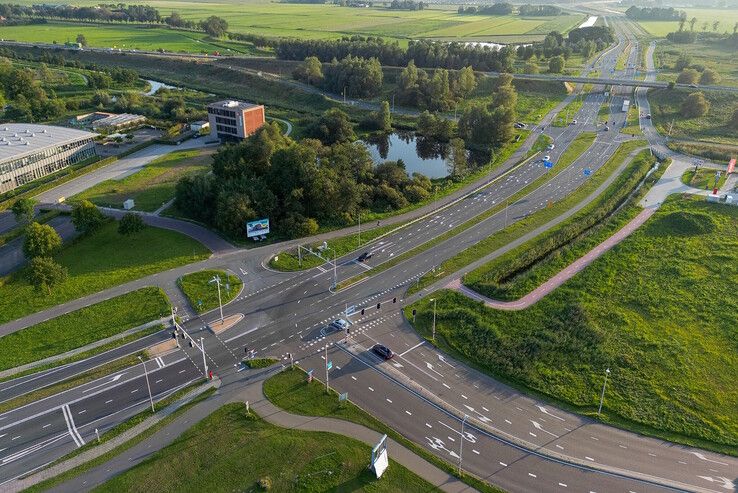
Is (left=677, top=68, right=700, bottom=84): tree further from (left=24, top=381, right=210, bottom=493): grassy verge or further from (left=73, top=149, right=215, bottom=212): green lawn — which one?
(left=24, top=381, right=210, bottom=493): grassy verge

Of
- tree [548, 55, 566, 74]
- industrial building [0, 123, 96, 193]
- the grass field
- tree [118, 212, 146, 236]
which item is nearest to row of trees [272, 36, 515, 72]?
tree [548, 55, 566, 74]

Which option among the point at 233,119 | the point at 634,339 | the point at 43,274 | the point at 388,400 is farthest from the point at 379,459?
the point at 233,119

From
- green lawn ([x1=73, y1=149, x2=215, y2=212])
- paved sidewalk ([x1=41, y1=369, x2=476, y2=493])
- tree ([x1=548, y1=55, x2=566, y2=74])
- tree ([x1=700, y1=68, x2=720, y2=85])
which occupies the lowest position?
paved sidewalk ([x1=41, y1=369, x2=476, y2=493])

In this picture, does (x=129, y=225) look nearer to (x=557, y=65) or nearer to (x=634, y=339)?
(x=634, y=339)

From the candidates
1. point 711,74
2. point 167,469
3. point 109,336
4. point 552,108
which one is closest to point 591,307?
point 167,469

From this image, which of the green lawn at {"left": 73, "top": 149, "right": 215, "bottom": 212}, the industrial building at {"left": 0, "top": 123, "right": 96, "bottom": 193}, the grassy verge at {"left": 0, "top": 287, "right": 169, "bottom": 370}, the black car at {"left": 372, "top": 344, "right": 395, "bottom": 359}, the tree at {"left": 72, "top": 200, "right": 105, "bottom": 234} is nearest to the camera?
the black car at {"left": 372, "top": 344, "right": 395, "bottom": 359}

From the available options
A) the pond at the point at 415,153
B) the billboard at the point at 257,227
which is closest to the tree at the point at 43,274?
the billboard at the point at 257,227
